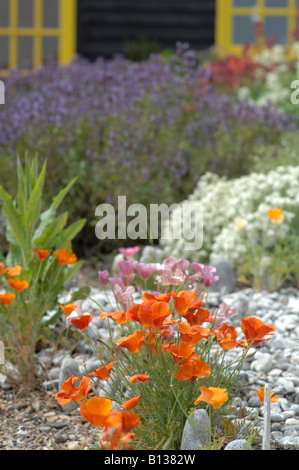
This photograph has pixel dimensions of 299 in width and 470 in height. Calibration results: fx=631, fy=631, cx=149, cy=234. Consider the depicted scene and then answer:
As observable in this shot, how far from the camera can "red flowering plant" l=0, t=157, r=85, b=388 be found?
2.27 meters

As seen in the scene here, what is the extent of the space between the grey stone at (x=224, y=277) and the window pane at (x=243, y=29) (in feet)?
17.5

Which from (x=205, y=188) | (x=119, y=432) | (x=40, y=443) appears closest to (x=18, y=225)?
(x=40, y=443)

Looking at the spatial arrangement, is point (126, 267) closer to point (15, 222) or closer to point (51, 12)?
point (15, 222)

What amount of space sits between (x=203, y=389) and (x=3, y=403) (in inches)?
37.0

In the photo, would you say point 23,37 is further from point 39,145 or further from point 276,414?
point 276,414

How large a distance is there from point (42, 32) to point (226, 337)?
691cm

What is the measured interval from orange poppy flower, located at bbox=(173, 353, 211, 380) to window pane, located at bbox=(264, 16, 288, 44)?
696cm

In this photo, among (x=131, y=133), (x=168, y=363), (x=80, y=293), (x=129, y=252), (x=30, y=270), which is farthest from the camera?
(x=131, y=133)

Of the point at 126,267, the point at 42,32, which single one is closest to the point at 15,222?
the point at 126,267

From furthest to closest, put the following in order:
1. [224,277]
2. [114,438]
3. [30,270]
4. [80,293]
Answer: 1. [224,277]
2. [80,293]
3. [30,270]
4. [114,438]

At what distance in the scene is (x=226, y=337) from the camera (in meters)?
1.69

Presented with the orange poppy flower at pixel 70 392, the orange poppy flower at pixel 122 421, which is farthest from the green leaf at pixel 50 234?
the orange poppy flower at pixel 122 421

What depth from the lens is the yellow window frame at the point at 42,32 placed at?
25.5ft

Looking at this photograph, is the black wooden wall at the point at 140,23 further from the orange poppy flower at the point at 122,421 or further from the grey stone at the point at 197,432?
the orange poppy flower at the point at 122,421
